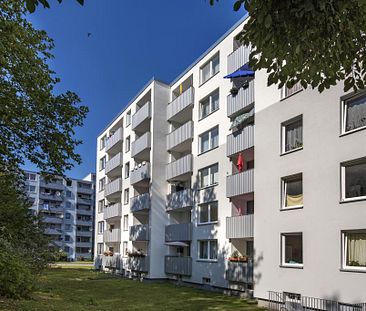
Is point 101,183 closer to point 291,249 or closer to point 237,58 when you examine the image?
point 237,58

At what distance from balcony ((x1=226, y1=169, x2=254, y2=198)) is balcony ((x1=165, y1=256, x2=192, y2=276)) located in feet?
23.0

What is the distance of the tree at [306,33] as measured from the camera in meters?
5.56

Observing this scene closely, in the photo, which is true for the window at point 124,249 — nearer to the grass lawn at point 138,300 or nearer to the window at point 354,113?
the grass lawn at point 138,300

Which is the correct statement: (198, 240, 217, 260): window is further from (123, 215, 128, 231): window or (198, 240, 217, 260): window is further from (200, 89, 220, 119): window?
(123, 215, 128, 231): window

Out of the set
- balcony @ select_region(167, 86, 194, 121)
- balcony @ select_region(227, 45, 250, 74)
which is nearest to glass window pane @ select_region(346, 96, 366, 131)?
balcony @ select_region(227, 45, 250, 74)

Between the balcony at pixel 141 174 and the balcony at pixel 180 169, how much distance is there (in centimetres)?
205

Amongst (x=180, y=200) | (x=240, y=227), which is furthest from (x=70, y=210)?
(x=240, y=227)

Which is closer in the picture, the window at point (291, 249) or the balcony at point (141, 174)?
the window at point (291, 249)

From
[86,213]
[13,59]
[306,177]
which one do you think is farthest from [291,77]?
[86,213]

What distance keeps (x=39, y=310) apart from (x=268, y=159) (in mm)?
12366

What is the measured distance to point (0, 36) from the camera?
1329 cm

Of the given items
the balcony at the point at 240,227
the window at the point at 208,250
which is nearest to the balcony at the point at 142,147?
the window at the point at 208,250

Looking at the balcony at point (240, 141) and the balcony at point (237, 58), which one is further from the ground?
the balcony at point (237, 58)

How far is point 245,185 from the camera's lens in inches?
923
